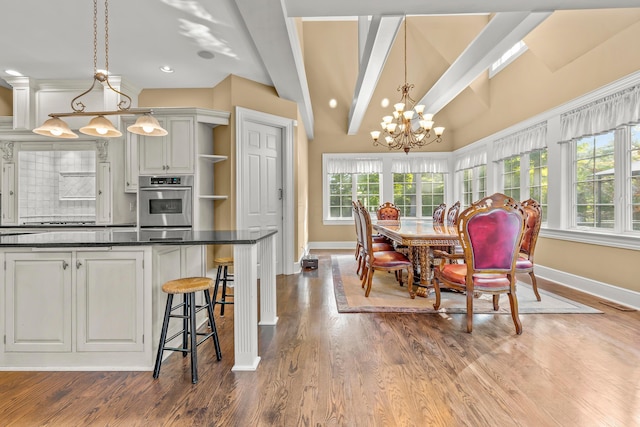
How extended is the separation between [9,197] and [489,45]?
20.6 feet

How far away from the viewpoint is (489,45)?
365 centimetres

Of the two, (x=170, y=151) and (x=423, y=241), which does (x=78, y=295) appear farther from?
(x=423, y=241)

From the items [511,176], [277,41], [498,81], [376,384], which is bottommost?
[376,384]

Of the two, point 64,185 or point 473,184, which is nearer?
point 64,185

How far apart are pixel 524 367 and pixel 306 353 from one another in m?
1.45

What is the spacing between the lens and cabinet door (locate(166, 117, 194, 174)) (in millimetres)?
4070

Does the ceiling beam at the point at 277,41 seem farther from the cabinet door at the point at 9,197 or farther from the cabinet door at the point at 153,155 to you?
the cabinet door at the point at 9,197

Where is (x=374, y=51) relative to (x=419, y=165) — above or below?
above

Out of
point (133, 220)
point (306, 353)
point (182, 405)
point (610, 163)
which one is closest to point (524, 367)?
point (306, 353)

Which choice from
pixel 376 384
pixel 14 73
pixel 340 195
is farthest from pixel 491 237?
pixel 14 73

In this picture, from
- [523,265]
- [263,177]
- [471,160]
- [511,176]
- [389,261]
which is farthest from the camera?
[471,160]

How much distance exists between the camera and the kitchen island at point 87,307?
6.79 ft

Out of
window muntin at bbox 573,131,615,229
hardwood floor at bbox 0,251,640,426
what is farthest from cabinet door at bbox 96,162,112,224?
window muntin at bbox 573,131,615,229

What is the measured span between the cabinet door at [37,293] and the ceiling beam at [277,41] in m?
2.35
